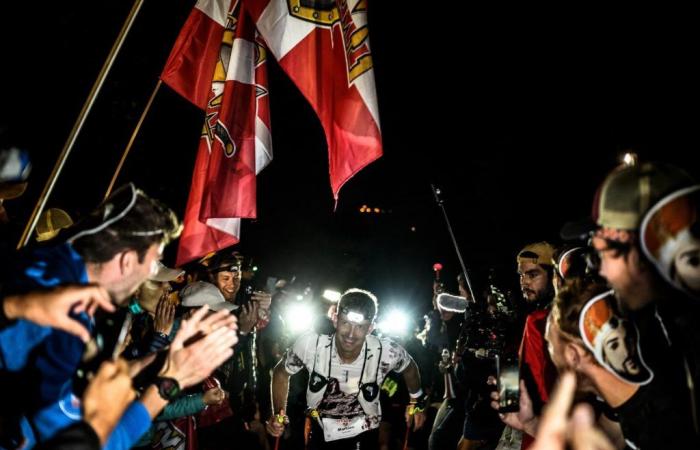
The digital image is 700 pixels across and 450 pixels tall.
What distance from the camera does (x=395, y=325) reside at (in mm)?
15391

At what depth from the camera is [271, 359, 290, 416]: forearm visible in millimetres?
5113

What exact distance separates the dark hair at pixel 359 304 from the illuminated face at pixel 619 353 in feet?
10.5

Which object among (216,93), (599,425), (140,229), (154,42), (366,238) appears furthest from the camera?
(366,238)

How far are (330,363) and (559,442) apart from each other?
12.6ft

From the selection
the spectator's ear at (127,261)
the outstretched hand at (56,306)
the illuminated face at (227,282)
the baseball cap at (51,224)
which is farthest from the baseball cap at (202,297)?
the outstretched hand at (56,306)

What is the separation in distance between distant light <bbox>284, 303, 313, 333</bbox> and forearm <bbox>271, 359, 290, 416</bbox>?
307 inches

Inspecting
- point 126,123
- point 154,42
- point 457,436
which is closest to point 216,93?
point 457,436

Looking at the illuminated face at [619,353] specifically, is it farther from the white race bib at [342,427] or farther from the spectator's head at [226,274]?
the spectator's head at [226,274]

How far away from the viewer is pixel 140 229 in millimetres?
2527

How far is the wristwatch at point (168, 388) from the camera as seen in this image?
2.29 metres

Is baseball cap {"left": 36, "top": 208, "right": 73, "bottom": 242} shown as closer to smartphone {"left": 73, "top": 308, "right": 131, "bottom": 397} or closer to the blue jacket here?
smartphone {"left": 73, "top": 308, "right": 131, "bottom": 397}

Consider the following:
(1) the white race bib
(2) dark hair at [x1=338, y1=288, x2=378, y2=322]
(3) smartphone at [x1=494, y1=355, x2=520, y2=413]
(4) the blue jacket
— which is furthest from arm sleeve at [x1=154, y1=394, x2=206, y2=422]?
(3) smartphone at [x1=494, y1=355, x2=520, y2=413]

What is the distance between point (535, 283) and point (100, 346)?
4800 millimetres

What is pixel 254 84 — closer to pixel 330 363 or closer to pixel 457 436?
pixel 330 363
